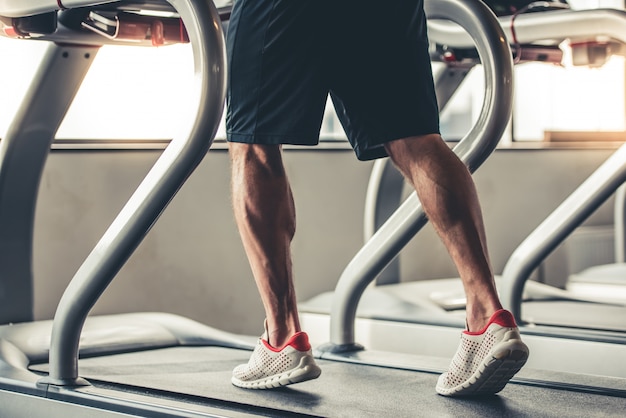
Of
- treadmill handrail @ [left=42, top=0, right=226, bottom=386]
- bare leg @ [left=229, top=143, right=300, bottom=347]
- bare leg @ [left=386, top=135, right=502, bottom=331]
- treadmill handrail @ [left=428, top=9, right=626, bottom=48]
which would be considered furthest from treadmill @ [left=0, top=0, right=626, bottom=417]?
treadmill handrail @ [left=428, top=9, right=626, bottom=48]

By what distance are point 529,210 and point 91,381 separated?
10.5 feet

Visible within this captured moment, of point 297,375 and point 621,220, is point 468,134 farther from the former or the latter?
point 621,220

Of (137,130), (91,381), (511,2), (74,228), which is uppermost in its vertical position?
(511,2)

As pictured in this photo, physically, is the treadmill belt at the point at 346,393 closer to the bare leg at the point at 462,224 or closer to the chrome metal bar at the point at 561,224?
the bare leg at the point at 462,224

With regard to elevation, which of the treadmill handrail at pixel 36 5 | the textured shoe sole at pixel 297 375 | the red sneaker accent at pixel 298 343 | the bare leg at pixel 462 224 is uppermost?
the treadmill handrail at pixel 36 5

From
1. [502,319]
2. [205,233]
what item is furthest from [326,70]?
[205,233]

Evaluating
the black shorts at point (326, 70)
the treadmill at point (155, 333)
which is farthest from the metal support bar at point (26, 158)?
the black shorts at point (326, 70)

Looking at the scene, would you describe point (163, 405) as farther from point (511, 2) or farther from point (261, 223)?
point (511, 2)

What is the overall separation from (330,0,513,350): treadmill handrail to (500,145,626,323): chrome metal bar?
621 mm

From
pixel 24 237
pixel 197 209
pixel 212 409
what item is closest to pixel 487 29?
pixel 212 409

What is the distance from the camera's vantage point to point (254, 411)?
5.94 ft

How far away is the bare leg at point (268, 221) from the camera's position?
1877 millimetres

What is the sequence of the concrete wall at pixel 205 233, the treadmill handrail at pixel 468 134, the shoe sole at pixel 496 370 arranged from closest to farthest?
the shoe sole at pixel 496 370 < the treadmill handrail at pixel 468 134 < the concrete wall at pixel 205 233

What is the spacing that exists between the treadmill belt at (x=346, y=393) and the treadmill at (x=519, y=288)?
38 centimetres
